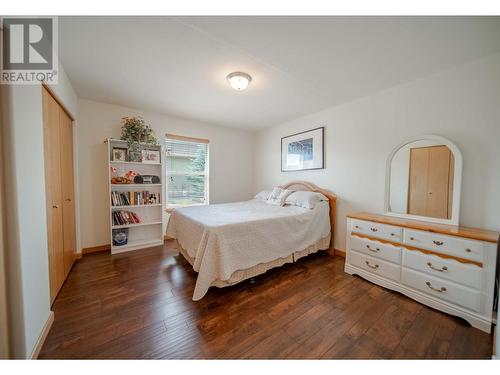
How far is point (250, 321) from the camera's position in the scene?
149 cm

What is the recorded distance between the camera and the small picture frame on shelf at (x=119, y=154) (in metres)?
2.90

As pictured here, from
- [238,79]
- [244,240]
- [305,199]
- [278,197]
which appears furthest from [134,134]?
[305,199]

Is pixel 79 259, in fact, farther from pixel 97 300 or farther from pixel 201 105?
pixel 201 105

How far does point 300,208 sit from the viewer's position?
2.78 metres

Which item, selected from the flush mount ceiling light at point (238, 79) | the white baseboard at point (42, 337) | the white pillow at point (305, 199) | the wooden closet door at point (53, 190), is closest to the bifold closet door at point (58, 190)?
the wooden closet door at point (53, 190)

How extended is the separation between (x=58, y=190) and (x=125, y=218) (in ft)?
3.55

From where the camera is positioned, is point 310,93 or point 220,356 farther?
point 310,93

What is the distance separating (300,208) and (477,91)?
2.15 m

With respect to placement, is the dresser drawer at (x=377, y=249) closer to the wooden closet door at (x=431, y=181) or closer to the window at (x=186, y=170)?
the wooden closet door at (x=431, y=181)

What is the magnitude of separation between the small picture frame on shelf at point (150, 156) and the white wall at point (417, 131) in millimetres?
2571

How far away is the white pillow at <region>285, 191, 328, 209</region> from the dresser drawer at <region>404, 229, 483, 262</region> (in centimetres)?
111

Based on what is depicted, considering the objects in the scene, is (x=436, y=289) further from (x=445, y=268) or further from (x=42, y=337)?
(x=42, y=337)

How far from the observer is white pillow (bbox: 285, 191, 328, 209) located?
8.92ft
